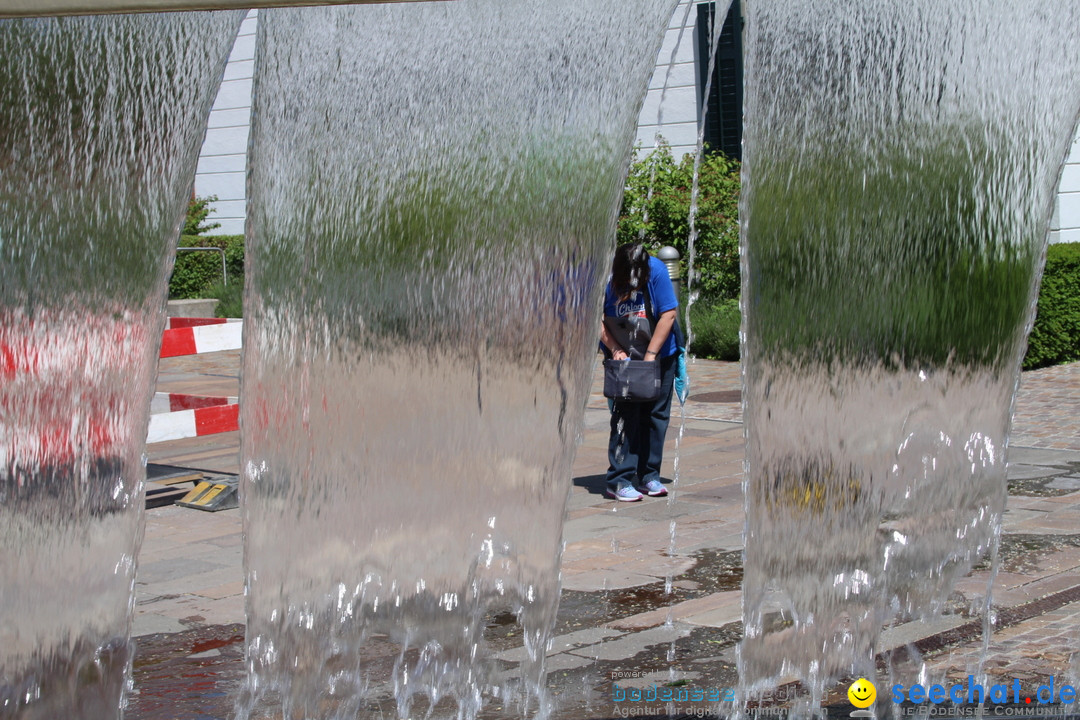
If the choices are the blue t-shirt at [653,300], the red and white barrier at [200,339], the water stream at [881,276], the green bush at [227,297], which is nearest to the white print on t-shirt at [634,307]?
the blue t-shirt at [653,300]

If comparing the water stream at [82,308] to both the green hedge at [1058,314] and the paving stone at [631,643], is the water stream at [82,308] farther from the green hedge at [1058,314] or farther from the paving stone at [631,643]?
the green hedge at [1058,314]

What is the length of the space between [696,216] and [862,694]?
1049 cm

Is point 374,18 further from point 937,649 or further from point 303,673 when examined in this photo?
point 937,649

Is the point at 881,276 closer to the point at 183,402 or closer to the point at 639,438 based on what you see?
the point at 639,438

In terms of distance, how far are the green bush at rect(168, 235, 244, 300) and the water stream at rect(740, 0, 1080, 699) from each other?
16.8 metres

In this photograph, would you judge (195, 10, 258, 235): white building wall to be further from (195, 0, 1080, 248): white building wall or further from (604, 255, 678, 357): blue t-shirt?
(604, 255, 678, 357): blue t-shirt

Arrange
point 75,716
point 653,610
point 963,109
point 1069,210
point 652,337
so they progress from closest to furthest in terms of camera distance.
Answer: point 963,109
point 75,716
point 653,610
point 652,337
point 1069,210

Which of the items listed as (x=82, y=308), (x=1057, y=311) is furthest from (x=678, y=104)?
(x=82, y=308)

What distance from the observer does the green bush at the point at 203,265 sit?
1923 cm

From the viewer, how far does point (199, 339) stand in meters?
8.41

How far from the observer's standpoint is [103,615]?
11.4ft

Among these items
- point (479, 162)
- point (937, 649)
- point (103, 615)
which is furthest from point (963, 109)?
point (103, 615)

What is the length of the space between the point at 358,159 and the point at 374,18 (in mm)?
371

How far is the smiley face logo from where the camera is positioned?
12.4 feet
